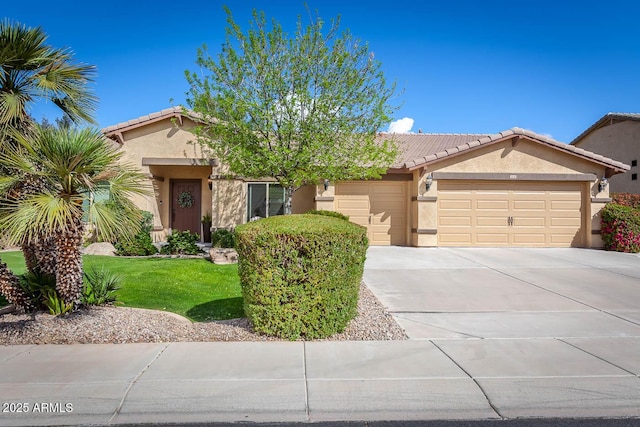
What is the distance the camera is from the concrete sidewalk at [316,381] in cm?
330

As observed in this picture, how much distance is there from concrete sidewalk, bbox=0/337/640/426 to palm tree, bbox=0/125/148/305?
123 centimetres

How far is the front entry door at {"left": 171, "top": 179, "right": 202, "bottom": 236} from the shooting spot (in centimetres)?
1639

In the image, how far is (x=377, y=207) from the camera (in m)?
14.9

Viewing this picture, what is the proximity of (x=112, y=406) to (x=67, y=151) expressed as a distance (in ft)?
10.1

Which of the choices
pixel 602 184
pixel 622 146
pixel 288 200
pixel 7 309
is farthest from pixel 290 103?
pixel 622 146

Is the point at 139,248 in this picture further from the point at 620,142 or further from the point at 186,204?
the point at 620,142

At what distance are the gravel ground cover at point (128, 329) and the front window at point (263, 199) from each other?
942cm

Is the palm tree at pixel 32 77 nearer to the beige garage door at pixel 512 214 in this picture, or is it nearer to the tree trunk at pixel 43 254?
the tree trunk at pixel 43 254

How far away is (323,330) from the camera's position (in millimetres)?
4965

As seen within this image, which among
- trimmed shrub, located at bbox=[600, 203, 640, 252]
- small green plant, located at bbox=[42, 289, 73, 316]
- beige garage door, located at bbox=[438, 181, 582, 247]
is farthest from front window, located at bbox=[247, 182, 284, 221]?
trimmed shrub, located at bbox=[600, 203, 640, 252]

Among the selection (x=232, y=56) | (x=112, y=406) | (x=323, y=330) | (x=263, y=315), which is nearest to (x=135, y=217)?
(x=263, y=315)

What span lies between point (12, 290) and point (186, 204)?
11243 millimetres

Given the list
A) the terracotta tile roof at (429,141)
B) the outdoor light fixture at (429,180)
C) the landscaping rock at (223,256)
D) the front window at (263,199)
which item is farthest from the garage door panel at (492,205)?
the landscaping rock at (223,256)

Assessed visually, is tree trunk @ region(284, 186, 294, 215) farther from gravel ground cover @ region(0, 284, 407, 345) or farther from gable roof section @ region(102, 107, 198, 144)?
gravel ground cover @ region(0, 284, 407, 345)
